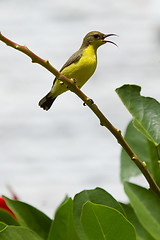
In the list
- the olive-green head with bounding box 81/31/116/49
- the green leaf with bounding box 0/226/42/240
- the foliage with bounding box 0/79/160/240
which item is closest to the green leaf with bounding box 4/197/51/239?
the foliage with bounding box 0/79/160/240

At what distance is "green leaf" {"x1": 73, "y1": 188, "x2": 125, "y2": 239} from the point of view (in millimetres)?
626

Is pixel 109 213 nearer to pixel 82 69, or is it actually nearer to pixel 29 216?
pixel 29 216

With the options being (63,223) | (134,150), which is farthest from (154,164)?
(63,223)

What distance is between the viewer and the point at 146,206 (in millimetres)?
662

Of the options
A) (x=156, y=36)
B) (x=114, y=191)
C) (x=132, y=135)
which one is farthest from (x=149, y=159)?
(x=156, y=36)

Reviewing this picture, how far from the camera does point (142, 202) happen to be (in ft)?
2.18

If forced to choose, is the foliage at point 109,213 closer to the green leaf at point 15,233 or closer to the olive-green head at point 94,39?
the green leaf at point 15,233

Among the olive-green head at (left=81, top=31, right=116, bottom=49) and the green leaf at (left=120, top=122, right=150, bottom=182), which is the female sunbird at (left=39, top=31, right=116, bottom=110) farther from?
the green leaf at (left=120, top=122, right=150, bottom=182)

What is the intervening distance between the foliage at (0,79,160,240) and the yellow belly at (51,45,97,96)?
0.41 ft

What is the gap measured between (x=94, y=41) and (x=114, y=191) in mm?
2992

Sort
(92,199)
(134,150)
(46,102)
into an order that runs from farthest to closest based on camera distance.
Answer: (46,102), (134,150), (92,199)

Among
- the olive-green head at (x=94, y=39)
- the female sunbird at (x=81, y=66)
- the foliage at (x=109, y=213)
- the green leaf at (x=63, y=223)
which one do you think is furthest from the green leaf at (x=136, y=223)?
the olive-green head at (x=94, y=39)

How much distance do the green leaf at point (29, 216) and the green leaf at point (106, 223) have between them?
150 millimetres

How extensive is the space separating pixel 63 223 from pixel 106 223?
9cm
